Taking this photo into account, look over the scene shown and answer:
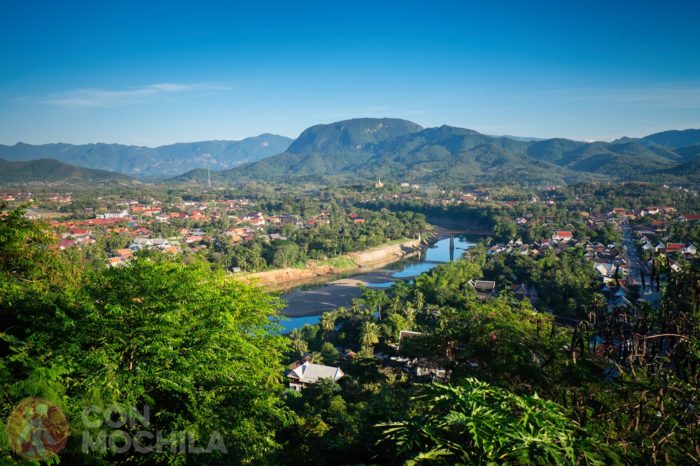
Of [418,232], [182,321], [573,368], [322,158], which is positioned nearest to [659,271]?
[573,368]

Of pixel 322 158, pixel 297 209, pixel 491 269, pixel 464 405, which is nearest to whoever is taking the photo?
pixel 464 405

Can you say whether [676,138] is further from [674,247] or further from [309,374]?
[309,374]

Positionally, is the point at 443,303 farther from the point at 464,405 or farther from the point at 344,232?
the point at 344,232

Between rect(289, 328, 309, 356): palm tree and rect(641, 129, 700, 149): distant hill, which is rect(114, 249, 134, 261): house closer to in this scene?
rect(289, 328, 309, 356): palm tree

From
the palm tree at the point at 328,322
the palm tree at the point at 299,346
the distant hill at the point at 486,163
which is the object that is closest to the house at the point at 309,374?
the palm tree at the point at 299,346

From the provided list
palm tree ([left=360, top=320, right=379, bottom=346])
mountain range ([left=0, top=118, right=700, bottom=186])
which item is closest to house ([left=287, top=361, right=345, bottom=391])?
palm tree ([left=360, top=320, right=379, bottom=346])

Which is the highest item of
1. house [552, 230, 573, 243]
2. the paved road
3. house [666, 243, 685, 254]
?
house [666, 243, 685, 254]

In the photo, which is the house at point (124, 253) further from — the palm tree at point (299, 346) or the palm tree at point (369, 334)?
the palm tree at point (369, 334)
